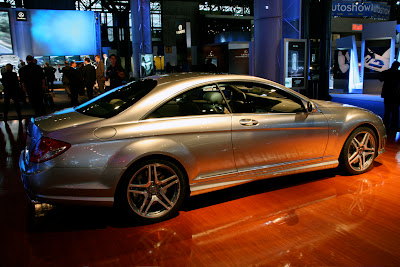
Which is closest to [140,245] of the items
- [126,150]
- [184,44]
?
[126,150]

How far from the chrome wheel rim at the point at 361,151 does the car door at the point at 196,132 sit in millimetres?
1943

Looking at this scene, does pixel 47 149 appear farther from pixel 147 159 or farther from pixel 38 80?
pixel 38 80

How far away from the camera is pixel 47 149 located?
312 cm

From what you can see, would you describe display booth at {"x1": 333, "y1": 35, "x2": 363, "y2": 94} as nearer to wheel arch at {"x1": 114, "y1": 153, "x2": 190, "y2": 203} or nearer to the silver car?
the silver car

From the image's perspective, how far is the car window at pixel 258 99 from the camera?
405 centimetres

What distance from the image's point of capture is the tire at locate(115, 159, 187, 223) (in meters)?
3.31

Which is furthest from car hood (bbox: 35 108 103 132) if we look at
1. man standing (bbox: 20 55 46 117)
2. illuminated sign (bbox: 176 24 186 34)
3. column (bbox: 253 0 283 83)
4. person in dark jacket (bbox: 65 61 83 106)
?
illuminated sign (bbox: 176 24 186 34)

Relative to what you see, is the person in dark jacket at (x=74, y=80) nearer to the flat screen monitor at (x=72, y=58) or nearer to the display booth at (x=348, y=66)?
the flat screen monitor at (x=72, y=58)

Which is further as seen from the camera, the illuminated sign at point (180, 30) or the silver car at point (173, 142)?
the illuminated sign at point (180, 30)

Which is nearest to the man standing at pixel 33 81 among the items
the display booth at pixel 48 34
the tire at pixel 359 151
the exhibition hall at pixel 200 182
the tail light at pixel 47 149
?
the exhibition hall at pixel 200 182

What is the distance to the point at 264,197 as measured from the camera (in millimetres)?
4090

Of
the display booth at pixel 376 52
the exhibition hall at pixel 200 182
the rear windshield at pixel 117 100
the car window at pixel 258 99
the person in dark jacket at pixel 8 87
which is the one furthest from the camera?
the display booth at pixel 376 52

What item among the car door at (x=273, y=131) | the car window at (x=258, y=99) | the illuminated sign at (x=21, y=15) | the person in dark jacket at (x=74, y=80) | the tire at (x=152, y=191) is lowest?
A: the tire at (x=152, y=191)

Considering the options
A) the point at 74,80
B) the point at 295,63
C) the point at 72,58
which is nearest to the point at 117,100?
the point at 295,63
